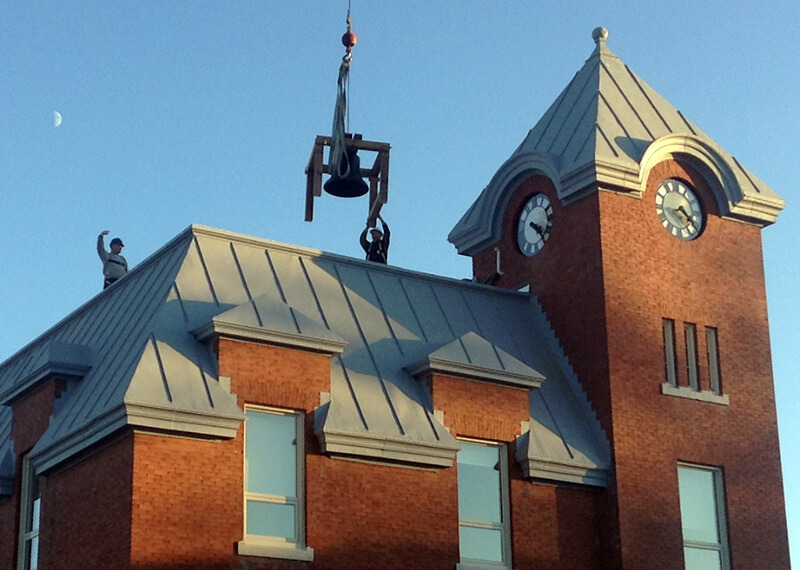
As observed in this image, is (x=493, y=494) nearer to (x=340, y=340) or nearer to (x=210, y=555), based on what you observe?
(x=340, y=340)

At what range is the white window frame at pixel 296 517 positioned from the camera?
24.7 metres

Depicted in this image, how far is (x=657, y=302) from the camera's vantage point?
30.4 metres

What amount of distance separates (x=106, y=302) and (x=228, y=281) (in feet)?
10.8

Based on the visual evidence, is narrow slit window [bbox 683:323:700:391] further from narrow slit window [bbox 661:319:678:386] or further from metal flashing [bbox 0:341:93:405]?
metal flashing [bbox 0:341:93:405]

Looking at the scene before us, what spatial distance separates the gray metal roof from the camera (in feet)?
82.7

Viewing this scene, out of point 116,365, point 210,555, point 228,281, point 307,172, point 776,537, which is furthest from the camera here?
point 307,172

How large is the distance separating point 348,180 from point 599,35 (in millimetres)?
6571

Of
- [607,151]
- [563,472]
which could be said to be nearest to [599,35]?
[607,151]

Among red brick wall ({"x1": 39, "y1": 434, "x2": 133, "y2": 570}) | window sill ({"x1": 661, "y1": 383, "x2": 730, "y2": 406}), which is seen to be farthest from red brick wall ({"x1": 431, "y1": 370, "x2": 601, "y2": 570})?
red brick wall ({"x1": 39, "y1": 434, "x2": 133, "y2": 570})

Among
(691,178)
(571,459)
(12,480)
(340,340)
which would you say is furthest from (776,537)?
(12,480)

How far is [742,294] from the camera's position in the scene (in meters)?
31.5

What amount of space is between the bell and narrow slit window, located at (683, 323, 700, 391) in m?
6.70

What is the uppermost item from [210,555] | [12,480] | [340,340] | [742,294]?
[742,294]

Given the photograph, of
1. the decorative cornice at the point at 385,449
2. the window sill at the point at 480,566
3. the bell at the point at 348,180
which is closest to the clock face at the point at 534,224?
the bell at the point at 348,180
